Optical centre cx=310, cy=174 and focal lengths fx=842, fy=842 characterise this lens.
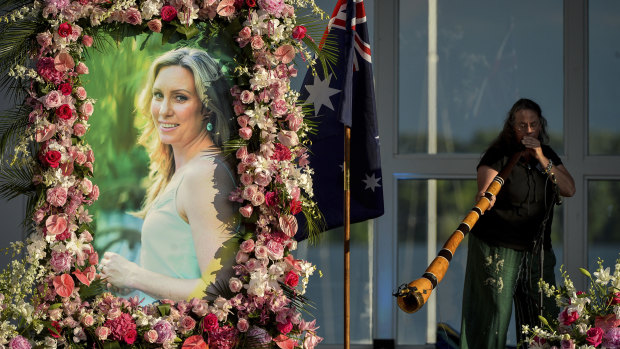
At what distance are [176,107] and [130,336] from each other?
798 mm

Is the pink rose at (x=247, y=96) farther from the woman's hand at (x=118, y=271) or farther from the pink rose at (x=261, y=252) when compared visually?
the woman's hand at (x=118, y=271)

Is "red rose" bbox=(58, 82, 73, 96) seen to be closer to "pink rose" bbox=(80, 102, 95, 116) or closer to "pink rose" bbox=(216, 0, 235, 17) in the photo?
"pink rose" bbox=(80, 102, 95, 116)

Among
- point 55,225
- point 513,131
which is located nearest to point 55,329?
point 55,225

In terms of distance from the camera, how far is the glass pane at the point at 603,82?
4.77 meters

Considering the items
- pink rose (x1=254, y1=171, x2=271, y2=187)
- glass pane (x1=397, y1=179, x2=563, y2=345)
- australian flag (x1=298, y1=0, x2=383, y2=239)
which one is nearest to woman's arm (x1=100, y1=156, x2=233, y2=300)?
pink rose (x1=254, y1=171, x2=271, y2=187)

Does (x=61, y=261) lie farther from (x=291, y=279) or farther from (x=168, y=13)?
(x=168, y=13)

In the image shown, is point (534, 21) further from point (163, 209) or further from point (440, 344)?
point (163, 209)

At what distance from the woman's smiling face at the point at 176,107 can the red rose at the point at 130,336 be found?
0.66 metres

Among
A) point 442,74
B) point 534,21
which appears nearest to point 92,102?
point 442,74

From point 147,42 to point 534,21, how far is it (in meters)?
2.64

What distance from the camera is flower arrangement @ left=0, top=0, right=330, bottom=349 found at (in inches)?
111

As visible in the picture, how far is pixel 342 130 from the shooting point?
11.1 feet

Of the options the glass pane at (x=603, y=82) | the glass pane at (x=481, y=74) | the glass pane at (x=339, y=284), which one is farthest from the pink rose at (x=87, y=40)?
the glass pane at (x=603, y=82)

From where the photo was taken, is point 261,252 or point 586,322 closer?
point 586,322
